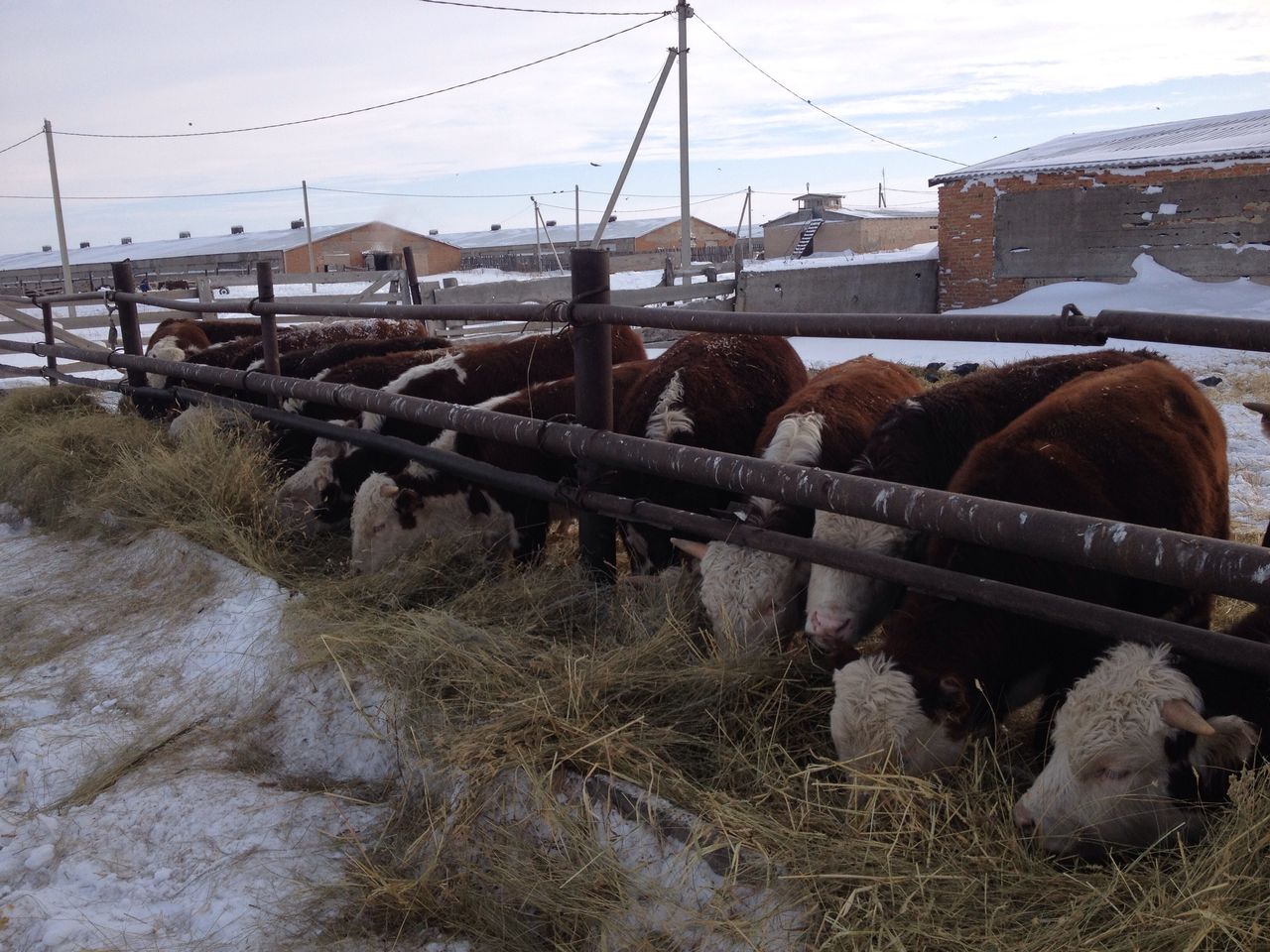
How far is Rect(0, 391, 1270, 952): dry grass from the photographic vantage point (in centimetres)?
213

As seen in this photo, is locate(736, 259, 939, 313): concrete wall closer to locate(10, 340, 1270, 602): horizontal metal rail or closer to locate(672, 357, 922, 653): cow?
locate(672, 357, 922, 653): cow

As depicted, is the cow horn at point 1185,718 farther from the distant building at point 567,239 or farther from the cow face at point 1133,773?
the distant building at point 567,239

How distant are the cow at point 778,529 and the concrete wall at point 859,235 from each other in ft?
151

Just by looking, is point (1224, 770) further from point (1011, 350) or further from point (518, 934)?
point (1011, 350)

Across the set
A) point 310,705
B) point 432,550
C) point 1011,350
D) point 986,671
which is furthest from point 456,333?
point 986,671

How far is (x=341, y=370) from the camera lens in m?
6.64

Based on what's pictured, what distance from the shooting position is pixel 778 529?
12.4ft

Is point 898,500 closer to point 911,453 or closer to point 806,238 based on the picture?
point 911,453

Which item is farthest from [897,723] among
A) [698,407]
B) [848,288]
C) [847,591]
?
[848,288]

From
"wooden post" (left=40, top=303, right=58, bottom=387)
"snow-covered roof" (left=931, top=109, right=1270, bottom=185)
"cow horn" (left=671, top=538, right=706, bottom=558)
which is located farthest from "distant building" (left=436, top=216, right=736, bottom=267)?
"cow horn" (left=671, top=538, right=706, bottom=558)

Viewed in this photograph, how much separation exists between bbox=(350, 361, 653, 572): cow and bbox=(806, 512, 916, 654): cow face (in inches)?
70.6

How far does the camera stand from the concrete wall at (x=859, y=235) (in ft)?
164

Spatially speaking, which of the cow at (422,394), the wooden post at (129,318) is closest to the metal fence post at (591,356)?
the cow at (422,394)

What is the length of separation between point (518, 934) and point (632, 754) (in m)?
0.59
